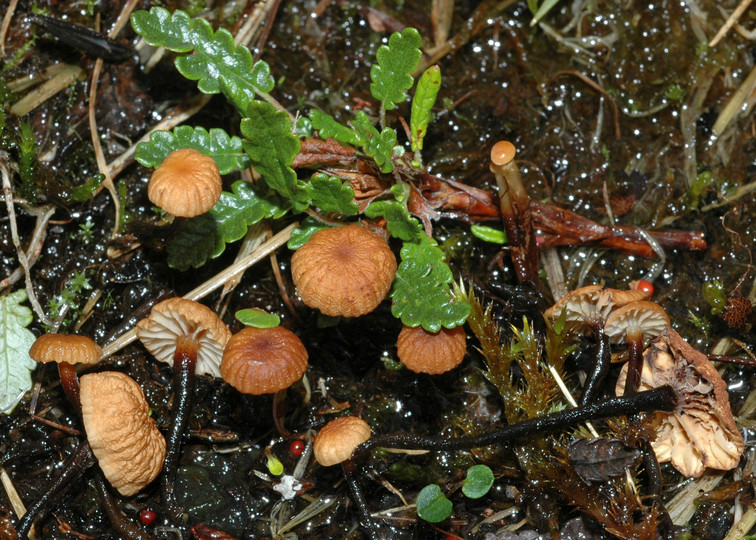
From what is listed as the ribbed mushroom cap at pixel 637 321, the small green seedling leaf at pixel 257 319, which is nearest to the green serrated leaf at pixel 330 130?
the small green seedling leaf at pixel 257 319

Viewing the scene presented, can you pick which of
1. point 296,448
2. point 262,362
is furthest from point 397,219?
point 296,448

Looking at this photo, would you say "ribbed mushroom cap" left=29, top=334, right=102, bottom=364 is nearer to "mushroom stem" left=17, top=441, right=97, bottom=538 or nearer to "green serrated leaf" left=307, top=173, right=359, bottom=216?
"mushroom stem" left=17, top=441, right=97, bottom=538

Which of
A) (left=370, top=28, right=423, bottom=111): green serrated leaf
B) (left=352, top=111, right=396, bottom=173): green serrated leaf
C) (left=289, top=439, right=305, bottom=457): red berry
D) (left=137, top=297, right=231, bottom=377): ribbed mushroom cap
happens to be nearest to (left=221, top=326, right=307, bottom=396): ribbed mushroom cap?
(left=137, top=297, right=231, bottom=377): ribbed mushroom cap

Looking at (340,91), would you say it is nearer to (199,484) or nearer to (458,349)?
(458,349)

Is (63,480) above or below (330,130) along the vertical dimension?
below

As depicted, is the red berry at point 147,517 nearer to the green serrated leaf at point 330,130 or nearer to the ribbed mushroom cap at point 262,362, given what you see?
the ribbed mushroom cap at point 262,362

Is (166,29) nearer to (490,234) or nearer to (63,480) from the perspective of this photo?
(490,234)

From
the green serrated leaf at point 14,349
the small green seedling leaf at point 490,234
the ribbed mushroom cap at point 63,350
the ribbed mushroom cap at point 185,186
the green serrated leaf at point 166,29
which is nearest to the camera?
the ribbed mushroom cap at point 185,186
